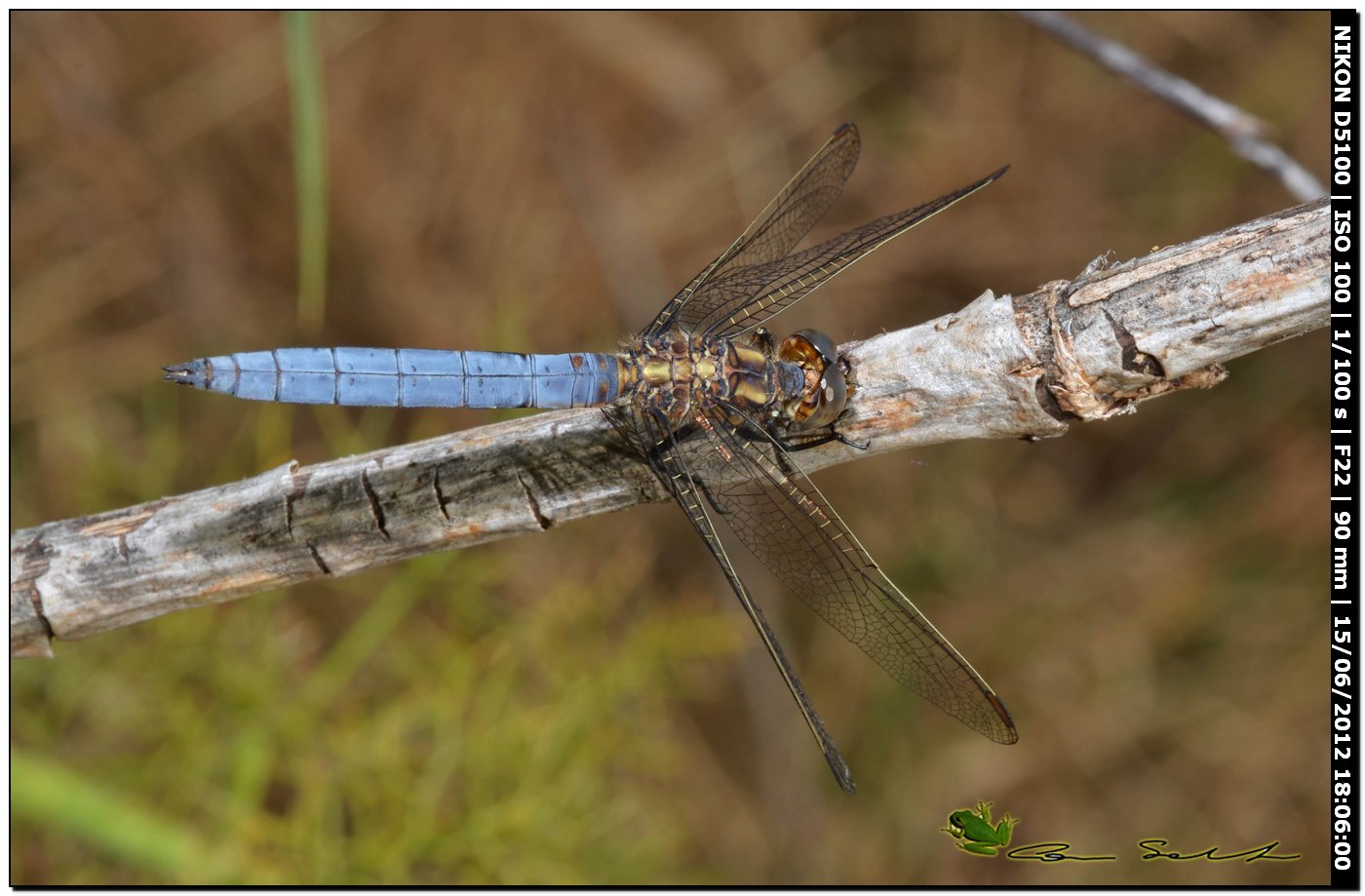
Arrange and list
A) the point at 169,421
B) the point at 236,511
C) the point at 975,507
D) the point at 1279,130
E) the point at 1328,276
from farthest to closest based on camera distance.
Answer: the point at 975,507, the point at 1279,130, the point at 169,421, the point at 236,511, the point at 1328,276

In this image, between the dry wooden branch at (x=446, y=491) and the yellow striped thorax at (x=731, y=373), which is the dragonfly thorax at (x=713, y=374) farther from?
the dry wooden branch at (x=446, y=491)

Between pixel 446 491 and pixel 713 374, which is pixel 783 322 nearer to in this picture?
pixel 713 374

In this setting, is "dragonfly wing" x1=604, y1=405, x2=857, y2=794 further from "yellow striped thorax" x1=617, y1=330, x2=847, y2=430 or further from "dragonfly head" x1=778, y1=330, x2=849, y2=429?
"dragonfly head" x1=778, y1=330, x2=849, y2=429

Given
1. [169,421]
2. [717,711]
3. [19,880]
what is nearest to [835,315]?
[717,711]

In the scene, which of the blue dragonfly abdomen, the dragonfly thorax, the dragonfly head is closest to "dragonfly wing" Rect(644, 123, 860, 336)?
the dragonfly thorax

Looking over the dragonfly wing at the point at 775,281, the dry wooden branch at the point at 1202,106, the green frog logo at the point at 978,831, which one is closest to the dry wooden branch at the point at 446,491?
the dragonfly wing at the point at 775,281

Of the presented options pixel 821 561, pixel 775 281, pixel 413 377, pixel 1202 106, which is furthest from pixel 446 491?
pixel 1202 106

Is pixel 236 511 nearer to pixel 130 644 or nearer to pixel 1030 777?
pixel 130 644
